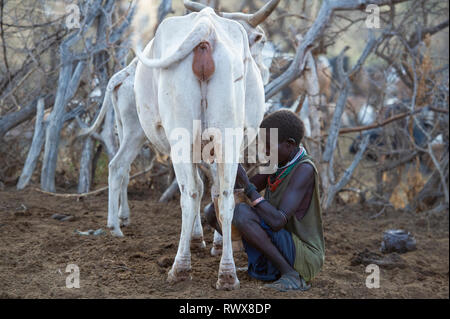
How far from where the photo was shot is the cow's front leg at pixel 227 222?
2693mm


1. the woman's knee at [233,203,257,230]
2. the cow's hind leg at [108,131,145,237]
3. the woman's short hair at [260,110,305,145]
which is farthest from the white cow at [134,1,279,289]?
the cow's hind leg at [108,131,145,237]

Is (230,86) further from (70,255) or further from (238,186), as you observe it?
(70,255)

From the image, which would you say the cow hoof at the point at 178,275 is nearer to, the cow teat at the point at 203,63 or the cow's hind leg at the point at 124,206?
the cow teat at the point at 203,63

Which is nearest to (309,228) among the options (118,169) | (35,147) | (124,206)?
(118,169)

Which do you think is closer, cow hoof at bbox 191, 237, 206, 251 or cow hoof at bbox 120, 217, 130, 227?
cow hoof at bbox 191, 237, 206, 251

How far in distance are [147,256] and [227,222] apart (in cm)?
97

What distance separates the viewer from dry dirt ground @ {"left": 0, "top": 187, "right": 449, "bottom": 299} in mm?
2750

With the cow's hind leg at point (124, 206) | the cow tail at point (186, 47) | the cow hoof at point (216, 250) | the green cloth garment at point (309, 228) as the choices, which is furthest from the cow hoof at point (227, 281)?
the cow's hind leg at point (124, 206)

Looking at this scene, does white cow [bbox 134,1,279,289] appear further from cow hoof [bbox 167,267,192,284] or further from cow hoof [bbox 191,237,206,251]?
cow hoof [bbox 191,237,206,251]

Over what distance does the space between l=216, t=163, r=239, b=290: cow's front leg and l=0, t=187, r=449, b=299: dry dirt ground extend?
0.07 meters

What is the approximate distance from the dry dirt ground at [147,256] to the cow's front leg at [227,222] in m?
0.07

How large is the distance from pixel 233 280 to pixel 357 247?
1807mm

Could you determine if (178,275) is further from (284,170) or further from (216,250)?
(284,170)
